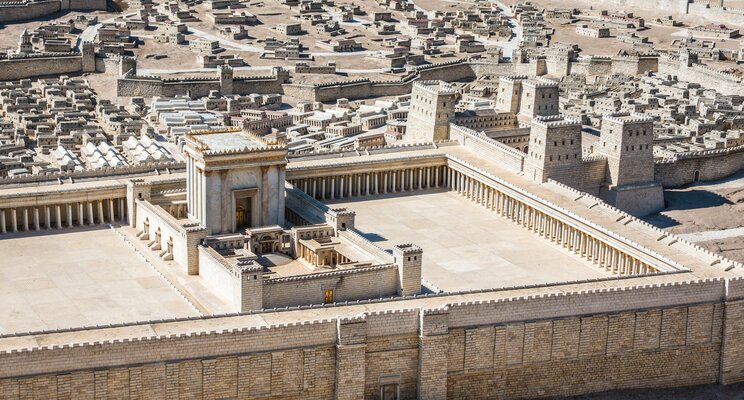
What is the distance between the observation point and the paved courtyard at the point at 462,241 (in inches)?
3986

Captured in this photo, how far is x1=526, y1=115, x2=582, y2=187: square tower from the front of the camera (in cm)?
11719

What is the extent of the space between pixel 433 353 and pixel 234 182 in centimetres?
2806

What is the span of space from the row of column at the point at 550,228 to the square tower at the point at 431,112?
8742 millimetres

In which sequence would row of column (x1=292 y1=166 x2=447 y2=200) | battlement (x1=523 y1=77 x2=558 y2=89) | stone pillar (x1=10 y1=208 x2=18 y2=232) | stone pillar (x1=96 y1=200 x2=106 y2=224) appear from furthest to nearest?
battlement (x1=523 y1=77 x2=558 y2=89)
row of column (x1=292 y1=166 x2=447 y2=200)
stone pillar (x1=96 y1=200 x2=106 y2=224)
stone pillar (x1=10 y1=208 x2=18 y2=232)

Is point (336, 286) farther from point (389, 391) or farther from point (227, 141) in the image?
point (227, 141)

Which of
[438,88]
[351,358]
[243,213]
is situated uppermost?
[438,88]

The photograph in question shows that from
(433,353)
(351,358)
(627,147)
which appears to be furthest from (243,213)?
(627,147)

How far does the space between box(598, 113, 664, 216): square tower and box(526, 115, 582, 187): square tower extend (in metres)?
3.50

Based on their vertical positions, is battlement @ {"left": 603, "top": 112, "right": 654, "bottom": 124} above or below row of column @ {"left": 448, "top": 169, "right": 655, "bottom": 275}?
above

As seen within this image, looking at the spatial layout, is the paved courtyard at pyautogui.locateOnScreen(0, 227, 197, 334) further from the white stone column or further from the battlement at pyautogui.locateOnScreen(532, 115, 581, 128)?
the battlement at pyautogui.locateOnScreen(532, 115, 581, 128)

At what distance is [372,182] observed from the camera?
12169cm

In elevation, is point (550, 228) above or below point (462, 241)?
above

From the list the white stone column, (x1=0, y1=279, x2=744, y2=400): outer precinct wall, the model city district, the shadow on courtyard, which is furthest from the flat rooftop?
the shadow on courtyard

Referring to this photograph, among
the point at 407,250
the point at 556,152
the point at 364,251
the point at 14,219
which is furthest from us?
the point at 556,152
